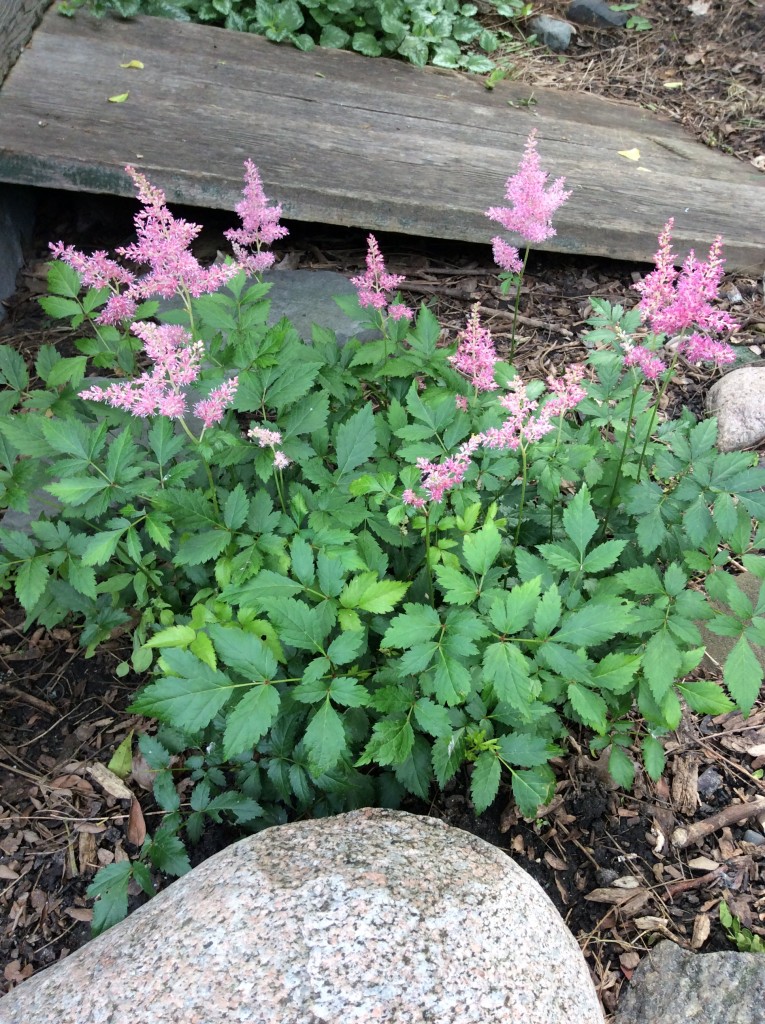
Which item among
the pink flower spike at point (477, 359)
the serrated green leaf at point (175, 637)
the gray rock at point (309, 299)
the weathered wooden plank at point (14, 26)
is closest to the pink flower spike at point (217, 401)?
the serrated green leaf at point (175, 637)

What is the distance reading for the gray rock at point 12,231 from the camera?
3.93m

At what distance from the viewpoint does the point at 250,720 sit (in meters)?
1.60

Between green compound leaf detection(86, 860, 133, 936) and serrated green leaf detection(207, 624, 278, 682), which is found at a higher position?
serrated green leaf detection(207, 624, 278, 682)

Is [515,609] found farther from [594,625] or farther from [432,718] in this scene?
[432,718]

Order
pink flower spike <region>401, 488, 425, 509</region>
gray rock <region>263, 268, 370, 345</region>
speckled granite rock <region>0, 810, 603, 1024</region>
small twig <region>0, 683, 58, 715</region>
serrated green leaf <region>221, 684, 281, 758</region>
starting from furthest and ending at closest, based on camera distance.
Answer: gray rock <region>263, 268, 370, 345</region>
small twig <region>0, 683, 58, 715</region>
pink flower spike <region>401, 488, 425, 509</region>
serrated green leaf <region>221, 684, 281, 758</region>
speckled granite rock <region>0, 810, 603, 1024</region>

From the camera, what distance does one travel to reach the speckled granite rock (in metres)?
1.34

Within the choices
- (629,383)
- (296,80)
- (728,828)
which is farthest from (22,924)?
(296,80)

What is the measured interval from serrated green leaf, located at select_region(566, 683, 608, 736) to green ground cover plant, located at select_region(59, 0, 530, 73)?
4.51 m

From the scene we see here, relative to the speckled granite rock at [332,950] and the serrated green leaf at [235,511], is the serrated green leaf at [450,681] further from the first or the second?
the serrated green leaf at [235,511]

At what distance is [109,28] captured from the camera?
4.55 metres

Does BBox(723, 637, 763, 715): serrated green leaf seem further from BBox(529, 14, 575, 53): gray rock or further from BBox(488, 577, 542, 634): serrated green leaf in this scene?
BBox(529, 14, 575, 53): gray rock

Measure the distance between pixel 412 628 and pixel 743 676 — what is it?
756 millimetres

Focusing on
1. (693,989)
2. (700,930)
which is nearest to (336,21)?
(700,930)

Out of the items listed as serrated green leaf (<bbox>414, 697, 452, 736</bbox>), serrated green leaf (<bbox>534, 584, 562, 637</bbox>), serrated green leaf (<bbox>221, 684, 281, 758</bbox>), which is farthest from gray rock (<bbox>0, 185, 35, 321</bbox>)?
serrated green leaf (<bbox>534, 584, 562, 637</bbox>)
